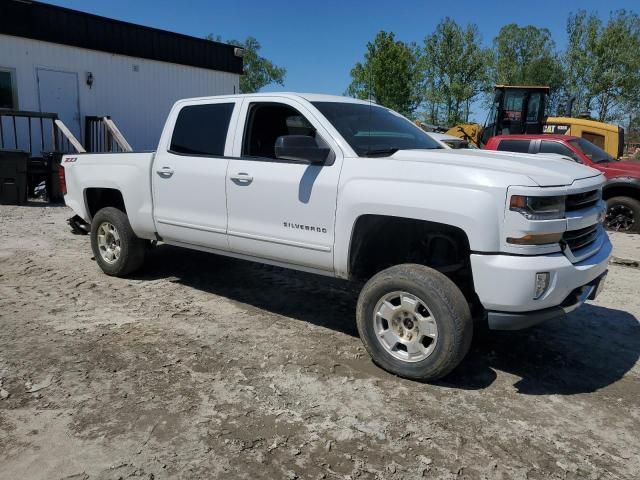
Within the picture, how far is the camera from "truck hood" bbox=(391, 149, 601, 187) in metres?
3.36

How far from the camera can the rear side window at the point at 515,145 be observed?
33.9 feet

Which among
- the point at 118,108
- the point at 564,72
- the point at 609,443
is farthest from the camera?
the point at 564,72

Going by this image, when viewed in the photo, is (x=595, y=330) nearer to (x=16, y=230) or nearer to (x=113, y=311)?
(x=113, y=311)

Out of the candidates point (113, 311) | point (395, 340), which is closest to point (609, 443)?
point (395, 340)

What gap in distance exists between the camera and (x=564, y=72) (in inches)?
2074

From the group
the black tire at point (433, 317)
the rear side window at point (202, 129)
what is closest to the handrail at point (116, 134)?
the rear side window at point (202, 129)

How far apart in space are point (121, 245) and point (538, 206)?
4321 mm

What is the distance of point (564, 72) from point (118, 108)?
4941 cm

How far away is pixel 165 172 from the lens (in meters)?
5.16

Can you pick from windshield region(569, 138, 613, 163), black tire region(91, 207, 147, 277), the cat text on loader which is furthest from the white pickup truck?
the cat text on loader

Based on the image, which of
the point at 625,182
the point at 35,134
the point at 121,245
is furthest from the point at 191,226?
the point at 35,134

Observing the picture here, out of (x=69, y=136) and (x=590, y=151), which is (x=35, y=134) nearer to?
(x=69, y=136)

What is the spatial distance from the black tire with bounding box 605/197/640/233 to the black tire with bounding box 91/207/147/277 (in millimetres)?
7933

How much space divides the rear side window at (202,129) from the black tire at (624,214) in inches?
293
